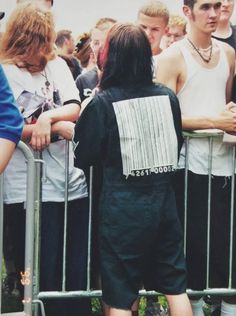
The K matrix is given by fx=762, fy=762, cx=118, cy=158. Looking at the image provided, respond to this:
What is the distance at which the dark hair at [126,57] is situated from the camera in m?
4.02

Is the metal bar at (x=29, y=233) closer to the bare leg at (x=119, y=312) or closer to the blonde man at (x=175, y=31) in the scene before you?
the bare leg at (x=119, y=312)

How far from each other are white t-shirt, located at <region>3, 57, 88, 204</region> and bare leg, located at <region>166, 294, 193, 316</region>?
929 mm

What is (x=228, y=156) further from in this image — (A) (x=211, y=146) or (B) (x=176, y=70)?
(B) (x=176, y=70)

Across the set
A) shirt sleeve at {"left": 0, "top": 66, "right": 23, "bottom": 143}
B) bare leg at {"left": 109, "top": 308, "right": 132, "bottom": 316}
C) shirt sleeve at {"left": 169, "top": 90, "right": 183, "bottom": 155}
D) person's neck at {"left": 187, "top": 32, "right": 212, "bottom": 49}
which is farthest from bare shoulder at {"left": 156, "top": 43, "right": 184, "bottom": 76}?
shirt sleeve at {"left": 0, "top": 66, "right": 23, "bottom": 143}

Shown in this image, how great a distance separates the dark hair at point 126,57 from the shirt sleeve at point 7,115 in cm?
97

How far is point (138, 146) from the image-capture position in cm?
404

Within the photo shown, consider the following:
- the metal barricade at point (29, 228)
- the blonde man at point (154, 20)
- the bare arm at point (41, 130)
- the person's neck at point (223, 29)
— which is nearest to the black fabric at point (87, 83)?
the blonde man at point (154, 20)

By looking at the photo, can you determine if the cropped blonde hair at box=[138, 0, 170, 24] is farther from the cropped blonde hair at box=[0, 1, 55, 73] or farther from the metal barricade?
the metal barricade

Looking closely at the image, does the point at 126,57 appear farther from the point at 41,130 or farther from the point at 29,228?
→ the point at 29,228

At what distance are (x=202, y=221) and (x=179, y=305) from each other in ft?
2.71

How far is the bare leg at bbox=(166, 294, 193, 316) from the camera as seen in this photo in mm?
4133

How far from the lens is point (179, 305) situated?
4145mm

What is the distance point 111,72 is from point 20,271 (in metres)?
1.43

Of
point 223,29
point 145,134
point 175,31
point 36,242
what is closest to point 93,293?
point 36,242
